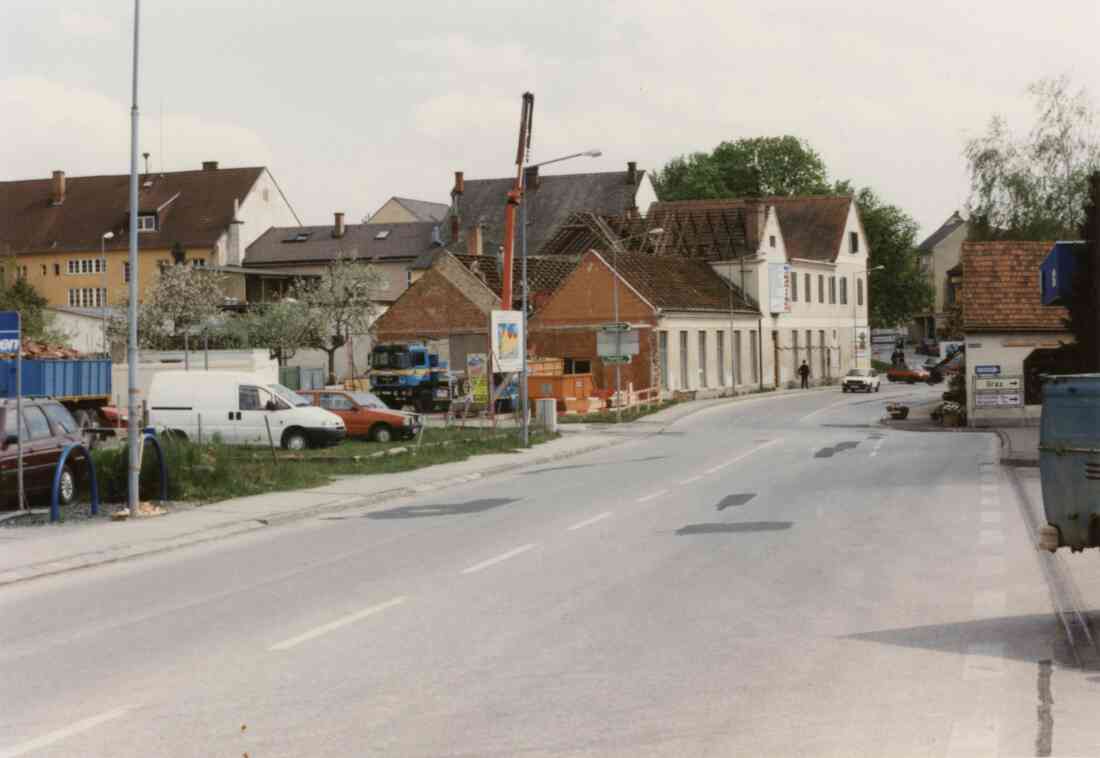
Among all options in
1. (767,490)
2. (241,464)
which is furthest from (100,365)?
(767,490)

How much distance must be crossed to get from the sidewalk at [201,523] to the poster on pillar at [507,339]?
23.3 ft

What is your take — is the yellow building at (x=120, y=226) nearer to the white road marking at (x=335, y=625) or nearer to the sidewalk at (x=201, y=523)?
the sidewalk at (x=201, y=523)

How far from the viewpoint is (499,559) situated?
15422 millimetres

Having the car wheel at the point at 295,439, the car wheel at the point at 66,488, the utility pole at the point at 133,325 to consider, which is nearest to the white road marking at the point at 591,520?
the utility pole at the point at 133,325

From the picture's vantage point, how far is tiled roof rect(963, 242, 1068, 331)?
1903 inches

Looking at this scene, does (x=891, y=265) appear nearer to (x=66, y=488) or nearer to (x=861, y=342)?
(x=861, y=342)

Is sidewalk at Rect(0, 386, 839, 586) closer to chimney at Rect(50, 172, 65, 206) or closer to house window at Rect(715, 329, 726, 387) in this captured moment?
house window at Rect(715, 329, 726, 387)

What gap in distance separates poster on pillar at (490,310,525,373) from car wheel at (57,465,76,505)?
1902 cm

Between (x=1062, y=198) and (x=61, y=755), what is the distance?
2560 inches

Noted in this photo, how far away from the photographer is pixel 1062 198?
66.8 metres

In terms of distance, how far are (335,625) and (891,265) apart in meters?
109

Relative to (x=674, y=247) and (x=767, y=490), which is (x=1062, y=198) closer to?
(x=674, y=247)

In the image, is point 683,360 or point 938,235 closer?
point 683,360

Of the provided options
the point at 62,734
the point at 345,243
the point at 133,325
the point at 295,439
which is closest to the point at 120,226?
the point at 345,243
